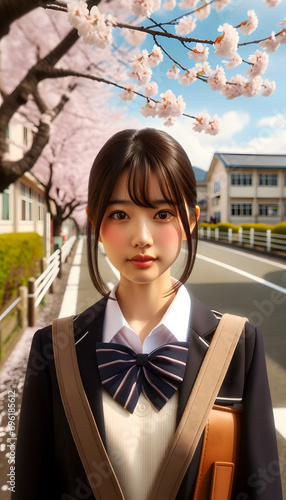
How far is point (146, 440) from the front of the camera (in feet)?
4.66

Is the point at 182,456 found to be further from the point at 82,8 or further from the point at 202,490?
the point at 82,8

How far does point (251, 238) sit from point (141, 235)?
24.8 metres

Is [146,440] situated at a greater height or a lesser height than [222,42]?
lesser

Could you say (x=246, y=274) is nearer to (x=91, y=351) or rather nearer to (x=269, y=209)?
(x=91, y=351)

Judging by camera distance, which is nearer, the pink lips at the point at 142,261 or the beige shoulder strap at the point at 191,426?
the beige shoulder strap at the point at 191,426

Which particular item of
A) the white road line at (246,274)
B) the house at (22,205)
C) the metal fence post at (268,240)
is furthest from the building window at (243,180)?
the white road line at (246,274)

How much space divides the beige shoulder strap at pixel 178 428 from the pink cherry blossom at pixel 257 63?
3.83 metres

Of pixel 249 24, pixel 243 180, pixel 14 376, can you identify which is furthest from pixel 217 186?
pixel 249 24

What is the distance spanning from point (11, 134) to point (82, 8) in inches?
502

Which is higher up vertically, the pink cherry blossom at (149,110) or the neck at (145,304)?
the pink cherry blossom at (149,110)

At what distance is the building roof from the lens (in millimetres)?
41750

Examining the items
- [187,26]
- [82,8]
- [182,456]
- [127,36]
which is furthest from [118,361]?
[187,26]

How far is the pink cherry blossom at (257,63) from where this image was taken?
14.5 feet

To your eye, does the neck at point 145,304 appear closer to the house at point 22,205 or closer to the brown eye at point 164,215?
the brown eye at point 164,215
